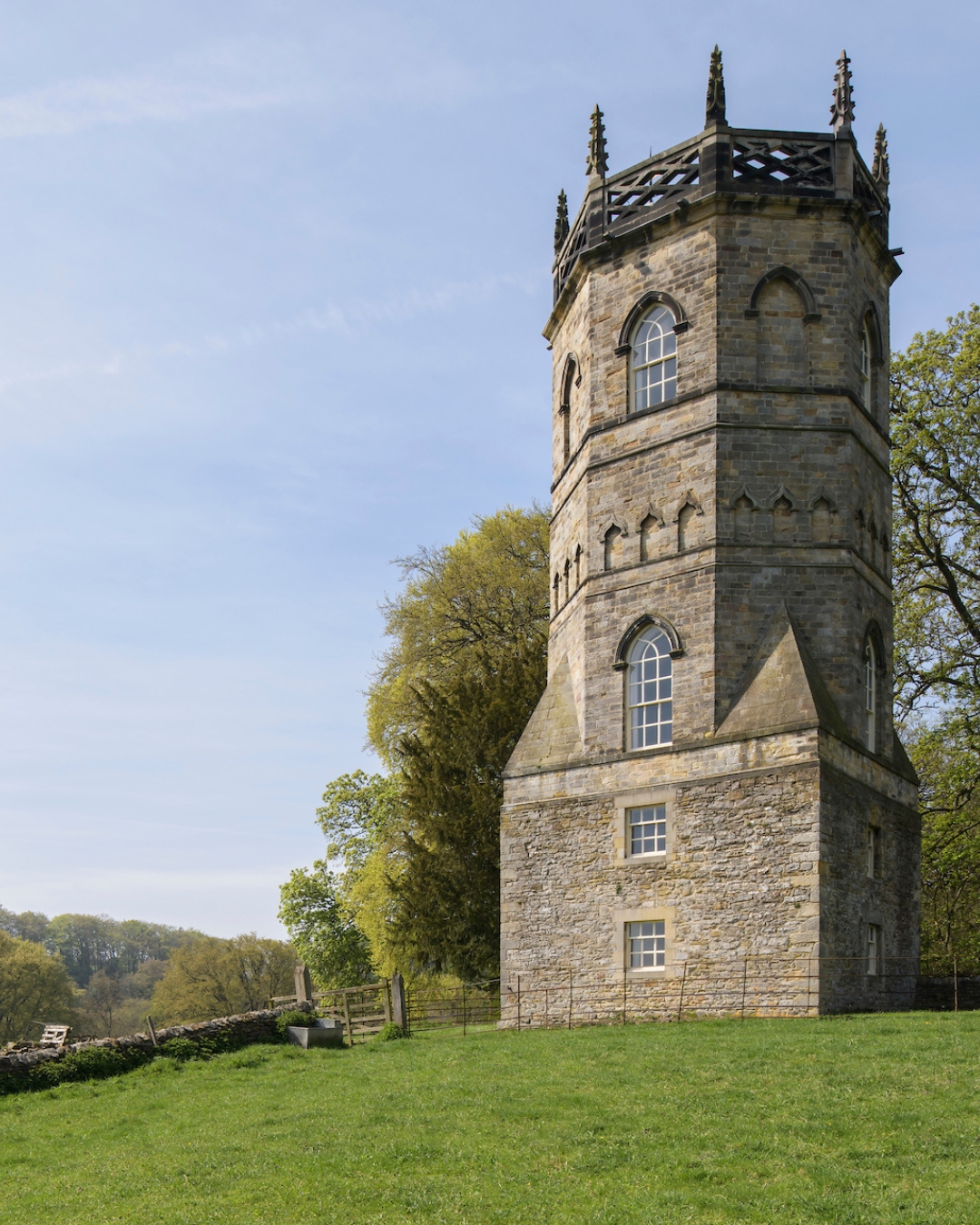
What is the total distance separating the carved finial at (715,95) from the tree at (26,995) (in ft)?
181

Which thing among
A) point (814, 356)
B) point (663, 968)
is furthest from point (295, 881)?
point (814, 356)

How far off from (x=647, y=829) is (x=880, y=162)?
1480 centimetres

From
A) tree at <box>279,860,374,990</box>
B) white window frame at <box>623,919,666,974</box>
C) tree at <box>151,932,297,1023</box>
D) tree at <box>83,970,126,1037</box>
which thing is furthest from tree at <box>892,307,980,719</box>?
tree at <box>83,970,126,1037</box>

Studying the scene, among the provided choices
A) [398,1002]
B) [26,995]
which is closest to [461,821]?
[398,1002]

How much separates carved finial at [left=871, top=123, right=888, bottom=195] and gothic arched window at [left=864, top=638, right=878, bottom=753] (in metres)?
9.72

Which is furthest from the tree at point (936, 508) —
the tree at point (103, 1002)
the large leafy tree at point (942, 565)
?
the tree at point (103, 1002)

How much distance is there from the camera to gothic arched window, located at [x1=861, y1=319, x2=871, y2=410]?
24.1 metres

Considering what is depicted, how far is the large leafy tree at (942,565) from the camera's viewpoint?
92.8ft

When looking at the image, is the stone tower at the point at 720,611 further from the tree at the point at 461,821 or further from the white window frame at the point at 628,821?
the tree at the point at 461,821

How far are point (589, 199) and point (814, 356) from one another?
5786mm

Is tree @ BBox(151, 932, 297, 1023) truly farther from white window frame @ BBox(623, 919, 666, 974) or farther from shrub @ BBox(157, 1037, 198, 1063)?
white window frame @ BBox(623, 919, 666, 974)

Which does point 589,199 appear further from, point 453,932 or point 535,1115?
point 535,1115

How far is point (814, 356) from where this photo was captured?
22953 millimetres

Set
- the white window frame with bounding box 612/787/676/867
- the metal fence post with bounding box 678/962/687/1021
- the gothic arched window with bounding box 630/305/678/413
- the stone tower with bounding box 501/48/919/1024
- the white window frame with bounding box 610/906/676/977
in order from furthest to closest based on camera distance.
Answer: the gothic arched window with bounding box 630/305/678/413
the white window frame with bounding box 612/787/676/867
the white window frame with bounding box 610/906/676/977
the stone tower with bounding box 501/48/919/1024
the metal fence post with bounding box 678/962/687/1021
